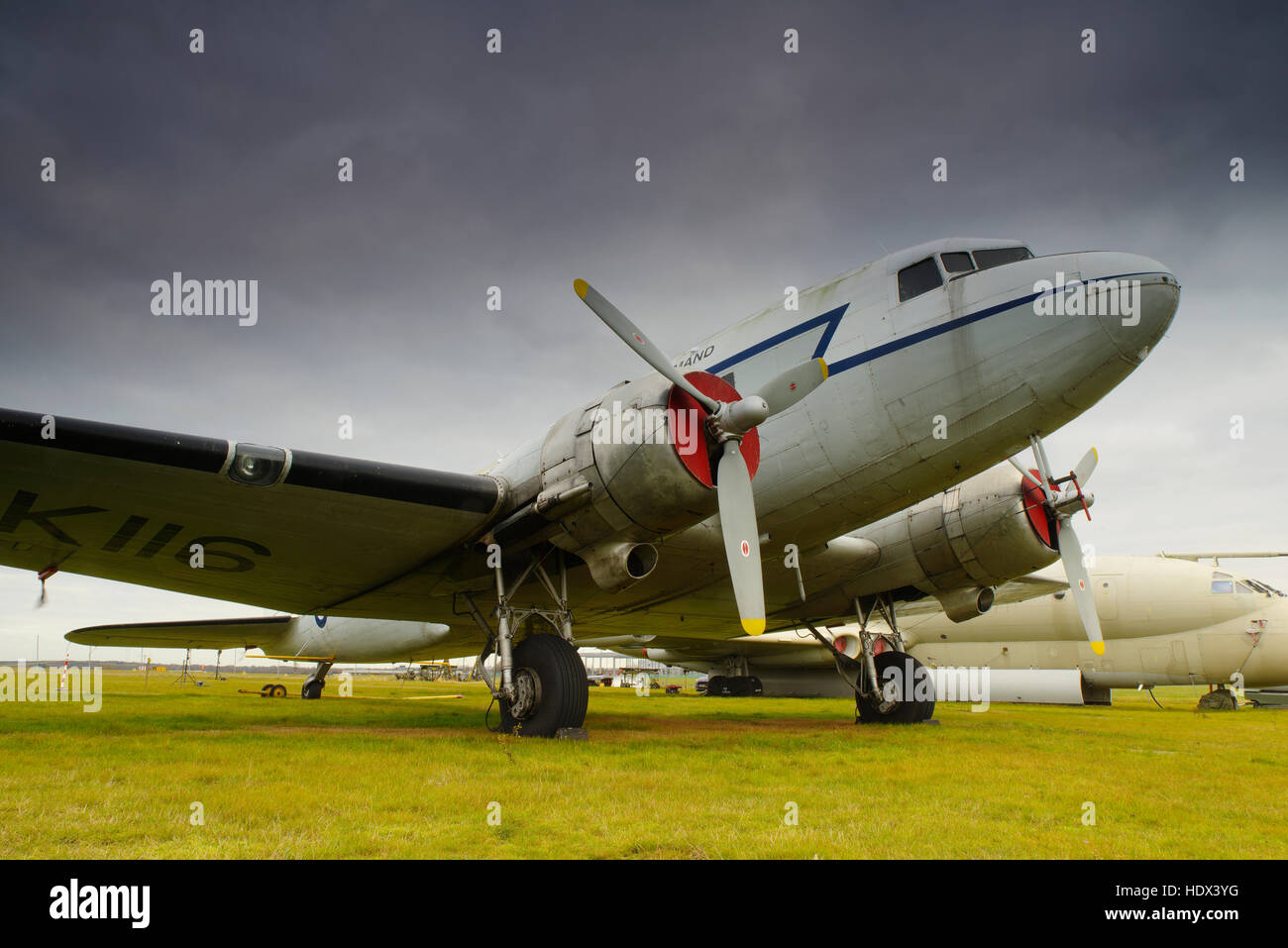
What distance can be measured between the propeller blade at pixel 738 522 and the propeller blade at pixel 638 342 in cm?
57

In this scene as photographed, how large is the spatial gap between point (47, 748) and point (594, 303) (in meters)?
6.92

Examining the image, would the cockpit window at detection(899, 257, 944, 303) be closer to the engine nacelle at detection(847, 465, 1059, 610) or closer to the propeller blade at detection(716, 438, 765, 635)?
the propeller blade at detection(716, 438, 765, 635)

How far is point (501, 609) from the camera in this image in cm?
941

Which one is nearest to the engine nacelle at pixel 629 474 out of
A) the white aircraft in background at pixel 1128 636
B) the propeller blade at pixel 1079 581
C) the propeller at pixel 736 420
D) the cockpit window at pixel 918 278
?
the propeller at pixel 736 420

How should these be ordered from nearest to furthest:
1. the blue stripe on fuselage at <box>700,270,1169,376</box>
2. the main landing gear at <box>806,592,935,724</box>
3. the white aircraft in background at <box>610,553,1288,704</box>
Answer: the blue stripe on fuselage at <box>700,270,1169,376</box> < the main landing gear at <box>806,592,935,724</box> < the white aircraft in background at <box>610,553,1288,704</box>

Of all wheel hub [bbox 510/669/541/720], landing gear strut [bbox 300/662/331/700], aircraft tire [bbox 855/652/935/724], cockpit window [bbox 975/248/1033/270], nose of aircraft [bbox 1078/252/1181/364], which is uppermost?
cockpit window [bbox 975/248/1033/270]

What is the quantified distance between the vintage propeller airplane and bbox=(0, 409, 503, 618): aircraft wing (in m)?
0.03

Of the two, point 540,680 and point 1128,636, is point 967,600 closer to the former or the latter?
point 540,680

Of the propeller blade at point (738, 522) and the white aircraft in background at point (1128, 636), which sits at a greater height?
the propeller blade at point (738, 522)

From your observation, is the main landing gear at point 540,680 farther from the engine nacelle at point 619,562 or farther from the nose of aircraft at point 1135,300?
the nose of aircraft at point 1135,300

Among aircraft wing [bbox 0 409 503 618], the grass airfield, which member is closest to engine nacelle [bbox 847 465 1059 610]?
the grass airfield

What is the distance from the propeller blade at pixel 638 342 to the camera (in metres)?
7.85

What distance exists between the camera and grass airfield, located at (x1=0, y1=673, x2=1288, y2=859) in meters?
3.86

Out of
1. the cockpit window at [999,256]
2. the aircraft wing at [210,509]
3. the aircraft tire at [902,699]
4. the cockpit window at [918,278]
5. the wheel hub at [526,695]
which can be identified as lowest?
the aircraft tire at [902,699]
